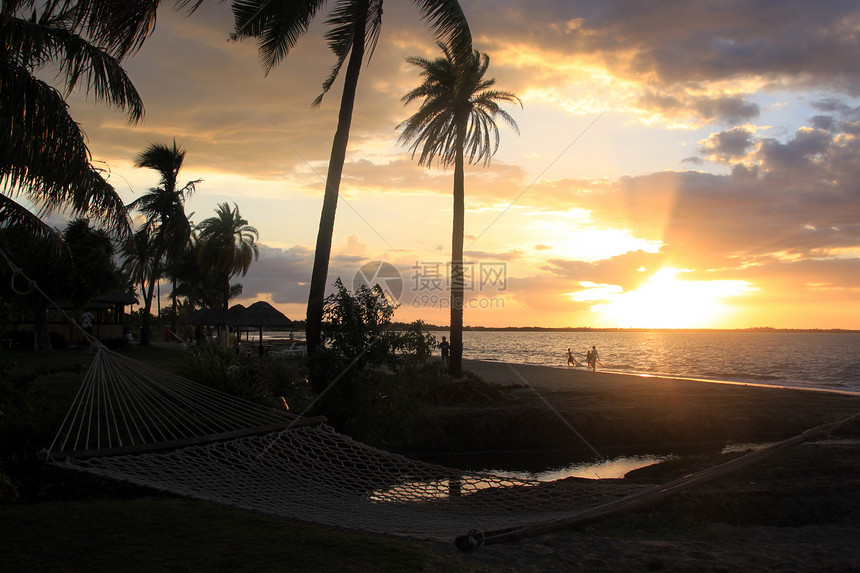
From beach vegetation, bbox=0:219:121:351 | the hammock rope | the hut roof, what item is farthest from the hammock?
the hut roof

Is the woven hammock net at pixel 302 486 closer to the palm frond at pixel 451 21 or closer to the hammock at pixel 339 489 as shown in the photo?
the hammock at pixel 339 489

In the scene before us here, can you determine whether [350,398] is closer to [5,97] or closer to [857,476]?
[5,97]

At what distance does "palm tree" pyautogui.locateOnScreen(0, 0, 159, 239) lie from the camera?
554 centimetres

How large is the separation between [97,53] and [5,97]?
1.13 metres

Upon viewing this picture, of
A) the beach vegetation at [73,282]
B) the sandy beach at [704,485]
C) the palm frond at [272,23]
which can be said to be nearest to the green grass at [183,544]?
the sandy beach at [704,485]

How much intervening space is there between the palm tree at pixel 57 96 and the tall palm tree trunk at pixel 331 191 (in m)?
3.53

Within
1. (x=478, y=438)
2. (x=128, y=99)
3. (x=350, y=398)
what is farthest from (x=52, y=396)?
(x=478, y=438)

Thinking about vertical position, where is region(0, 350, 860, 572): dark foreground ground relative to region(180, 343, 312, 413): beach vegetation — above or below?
below

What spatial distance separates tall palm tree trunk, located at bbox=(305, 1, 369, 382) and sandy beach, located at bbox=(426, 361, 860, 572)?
15.2 ft

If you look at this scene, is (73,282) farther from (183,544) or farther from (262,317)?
(183,544)

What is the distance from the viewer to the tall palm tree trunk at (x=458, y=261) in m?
16.3

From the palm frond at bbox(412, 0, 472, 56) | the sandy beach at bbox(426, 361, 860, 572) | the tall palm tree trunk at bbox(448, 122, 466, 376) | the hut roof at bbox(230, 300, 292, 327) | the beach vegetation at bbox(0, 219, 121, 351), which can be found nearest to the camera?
the sandy beach at bbox(426, 361, 860, 572)

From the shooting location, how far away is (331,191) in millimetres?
10047

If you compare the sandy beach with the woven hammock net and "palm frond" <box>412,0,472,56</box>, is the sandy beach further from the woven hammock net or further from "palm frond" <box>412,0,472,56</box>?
"palm frond" <box>412,0,472,56</box>
